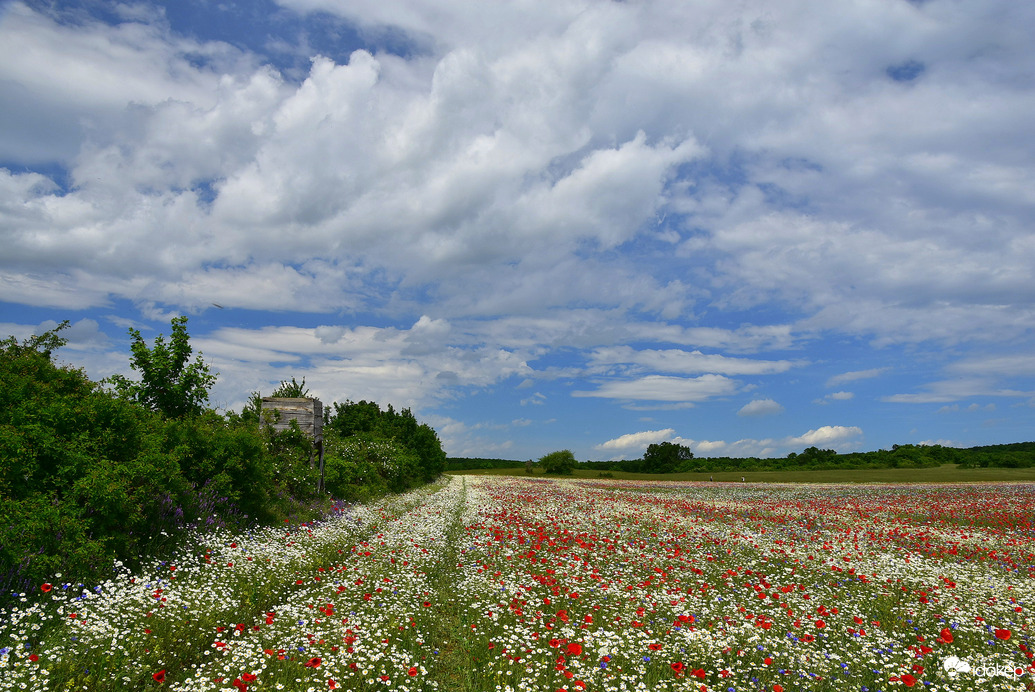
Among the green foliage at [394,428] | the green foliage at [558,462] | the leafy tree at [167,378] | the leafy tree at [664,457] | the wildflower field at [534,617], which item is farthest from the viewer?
the leafy tree at [664,457]

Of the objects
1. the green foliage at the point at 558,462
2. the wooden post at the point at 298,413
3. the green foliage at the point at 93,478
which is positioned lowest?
the green foliage at the point at 558,462

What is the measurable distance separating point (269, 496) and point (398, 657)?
1284cm

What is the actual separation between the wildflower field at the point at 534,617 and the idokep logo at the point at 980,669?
50 millimetres

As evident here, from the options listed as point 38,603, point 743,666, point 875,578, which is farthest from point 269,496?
point 875,578

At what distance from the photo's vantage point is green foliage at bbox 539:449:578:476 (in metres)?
88.2

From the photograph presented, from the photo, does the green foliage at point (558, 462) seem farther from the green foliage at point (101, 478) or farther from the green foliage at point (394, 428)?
the green foliage at point (101, 478)

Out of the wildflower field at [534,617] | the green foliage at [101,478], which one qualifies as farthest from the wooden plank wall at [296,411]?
the wildflower field at [534,617]

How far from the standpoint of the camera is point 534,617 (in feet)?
27.4

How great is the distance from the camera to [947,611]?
8.98 metres

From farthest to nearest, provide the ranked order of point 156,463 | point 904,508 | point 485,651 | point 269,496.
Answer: point 904,508 → point 269,496 → point 156,463 → point 485,651

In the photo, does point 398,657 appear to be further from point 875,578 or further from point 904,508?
point 904,508

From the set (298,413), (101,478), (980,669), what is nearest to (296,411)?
(298,413)

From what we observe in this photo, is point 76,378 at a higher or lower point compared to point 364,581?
higher

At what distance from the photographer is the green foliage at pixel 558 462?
290ft
